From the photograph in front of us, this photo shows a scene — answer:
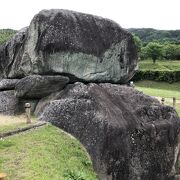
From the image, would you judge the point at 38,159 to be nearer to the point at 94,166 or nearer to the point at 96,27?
the point at 94,166

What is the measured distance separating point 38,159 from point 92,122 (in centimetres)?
413

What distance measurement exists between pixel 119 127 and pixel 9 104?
21.6 feet

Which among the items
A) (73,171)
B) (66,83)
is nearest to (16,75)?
(66,83)

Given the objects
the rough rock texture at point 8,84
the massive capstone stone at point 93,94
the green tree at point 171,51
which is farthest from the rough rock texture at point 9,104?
the green tree at point 171,51

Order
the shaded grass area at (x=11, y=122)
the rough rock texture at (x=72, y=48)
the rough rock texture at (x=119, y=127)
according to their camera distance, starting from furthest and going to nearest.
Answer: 1. the rough rock texture at (x=72, y=48)
2. the rough rock texture at (x=119, y=127)
3. the shaded grass area at (x=11, y=122)

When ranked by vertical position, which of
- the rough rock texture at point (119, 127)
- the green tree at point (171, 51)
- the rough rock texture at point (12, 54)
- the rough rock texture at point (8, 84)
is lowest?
the green tree at point (171, 51)

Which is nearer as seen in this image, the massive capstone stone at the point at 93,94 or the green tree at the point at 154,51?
the massive capstone stone at the point at 93,94

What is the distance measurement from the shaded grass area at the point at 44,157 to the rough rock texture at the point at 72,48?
4288 millimetres

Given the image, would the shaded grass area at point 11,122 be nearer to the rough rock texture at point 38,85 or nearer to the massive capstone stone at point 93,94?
the massive capstone stone at point 93,94

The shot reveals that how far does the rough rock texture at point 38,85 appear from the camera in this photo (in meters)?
19.4

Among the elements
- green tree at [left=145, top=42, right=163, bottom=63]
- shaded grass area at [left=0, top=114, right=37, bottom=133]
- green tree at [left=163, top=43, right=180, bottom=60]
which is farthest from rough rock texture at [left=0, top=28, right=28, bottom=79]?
green tree at [left=163, top=43, right=180, bottom=60]

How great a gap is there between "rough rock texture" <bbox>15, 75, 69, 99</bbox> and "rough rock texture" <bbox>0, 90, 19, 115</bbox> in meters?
0.60

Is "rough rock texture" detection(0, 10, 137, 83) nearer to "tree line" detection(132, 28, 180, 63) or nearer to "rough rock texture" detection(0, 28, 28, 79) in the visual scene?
"rough rock texture" detection(0, 28, 28, 79)

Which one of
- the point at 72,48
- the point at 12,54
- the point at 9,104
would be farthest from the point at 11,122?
the point at 12,54
